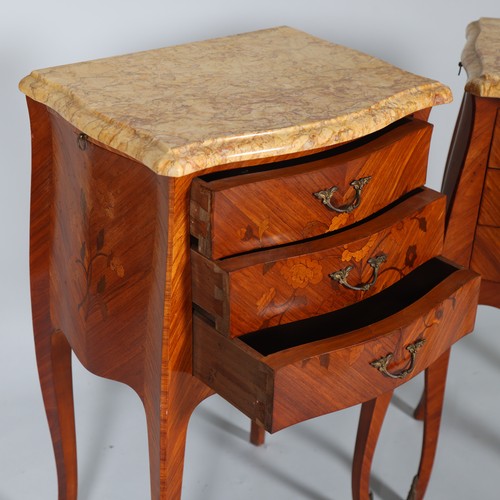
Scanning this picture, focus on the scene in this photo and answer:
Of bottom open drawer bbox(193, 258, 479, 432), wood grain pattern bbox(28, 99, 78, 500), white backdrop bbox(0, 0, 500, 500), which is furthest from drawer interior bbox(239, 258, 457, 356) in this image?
white backdrop bbox(0, 0, 500, 500)

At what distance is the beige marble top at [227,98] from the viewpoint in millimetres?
1361

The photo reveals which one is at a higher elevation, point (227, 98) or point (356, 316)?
point (227, 98)

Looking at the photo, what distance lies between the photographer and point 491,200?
5.82ft

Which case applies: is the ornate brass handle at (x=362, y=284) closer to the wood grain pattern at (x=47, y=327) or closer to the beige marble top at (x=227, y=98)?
the beige marble top at (x=227, y=98)

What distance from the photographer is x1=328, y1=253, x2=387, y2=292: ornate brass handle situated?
146 centimetres

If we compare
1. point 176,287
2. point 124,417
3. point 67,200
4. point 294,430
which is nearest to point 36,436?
point 124,417

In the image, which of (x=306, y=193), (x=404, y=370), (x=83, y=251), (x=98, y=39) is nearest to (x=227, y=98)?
(x=306, y=193)

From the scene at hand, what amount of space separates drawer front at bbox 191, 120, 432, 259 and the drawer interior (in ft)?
0.42

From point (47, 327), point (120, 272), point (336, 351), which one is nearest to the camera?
point (336, 351)

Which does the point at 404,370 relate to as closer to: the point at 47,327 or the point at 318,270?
the point at 318,270

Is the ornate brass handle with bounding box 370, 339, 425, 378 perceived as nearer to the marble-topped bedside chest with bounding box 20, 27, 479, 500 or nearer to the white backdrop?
the marble-topped bedside chest with bounding box 20, 27, 479, 500

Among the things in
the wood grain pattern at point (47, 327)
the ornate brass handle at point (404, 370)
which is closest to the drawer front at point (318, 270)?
the ornate brass handle at point (404, 370)

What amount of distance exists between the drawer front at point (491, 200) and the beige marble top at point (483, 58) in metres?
0.15

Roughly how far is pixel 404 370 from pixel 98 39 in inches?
37.8
